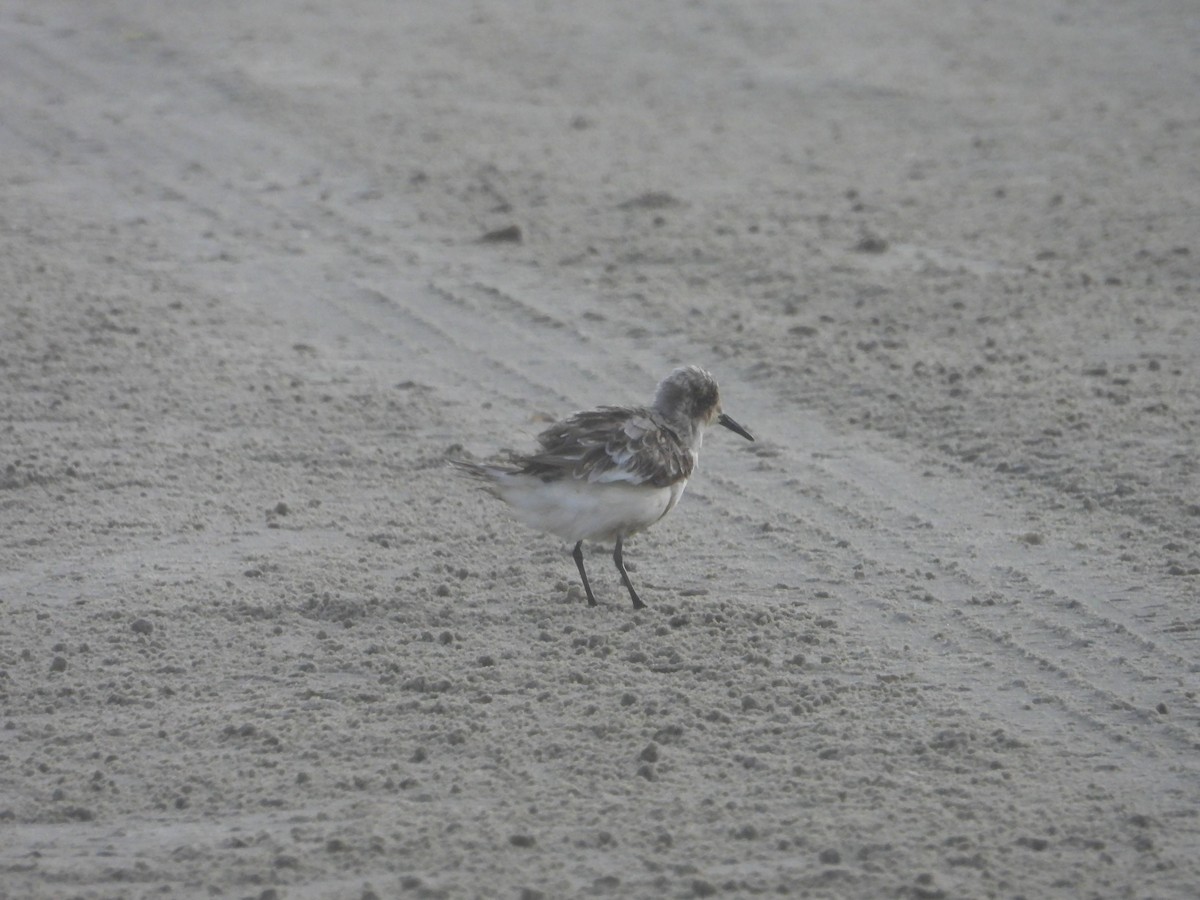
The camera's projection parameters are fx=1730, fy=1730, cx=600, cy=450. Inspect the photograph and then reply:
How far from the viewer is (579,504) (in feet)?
21.9

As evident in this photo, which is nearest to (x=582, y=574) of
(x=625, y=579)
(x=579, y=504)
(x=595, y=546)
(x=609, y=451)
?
(x=625, y=579)

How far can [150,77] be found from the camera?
16219mm

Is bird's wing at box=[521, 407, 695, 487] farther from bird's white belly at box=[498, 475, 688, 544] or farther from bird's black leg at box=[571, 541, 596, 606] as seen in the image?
bird's black leg at box=[571, 541, 596, 606]

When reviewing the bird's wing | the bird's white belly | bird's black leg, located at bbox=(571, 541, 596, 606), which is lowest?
bird's black leg, located at bbox=(571, 541, 596, 606)

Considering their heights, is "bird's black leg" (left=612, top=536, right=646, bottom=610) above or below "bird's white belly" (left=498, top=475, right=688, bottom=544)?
below

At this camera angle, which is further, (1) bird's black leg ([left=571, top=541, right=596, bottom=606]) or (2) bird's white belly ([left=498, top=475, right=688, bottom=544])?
(1) bird's black leg ([left=571, top=541, right=596, bottom=606])

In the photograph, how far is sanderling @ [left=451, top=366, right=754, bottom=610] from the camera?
6691mm

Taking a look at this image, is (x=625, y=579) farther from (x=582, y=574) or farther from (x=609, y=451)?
(x=609, y=451)

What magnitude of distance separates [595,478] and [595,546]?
1160 millimetres

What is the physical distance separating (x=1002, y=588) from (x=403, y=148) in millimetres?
8355

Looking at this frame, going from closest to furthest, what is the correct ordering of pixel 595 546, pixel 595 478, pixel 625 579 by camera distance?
1. pixel 595 478
2. pixel 625 579
3. pixel 595 546

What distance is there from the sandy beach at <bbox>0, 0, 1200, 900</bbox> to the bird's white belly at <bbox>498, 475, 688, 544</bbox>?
0.35 meters

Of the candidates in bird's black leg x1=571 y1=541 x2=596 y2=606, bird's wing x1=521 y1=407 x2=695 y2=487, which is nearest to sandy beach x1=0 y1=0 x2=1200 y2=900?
bird's black leg x1=571 y1=541 x2=596 y2=606

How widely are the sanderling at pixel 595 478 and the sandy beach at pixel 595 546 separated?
13.9 inches
